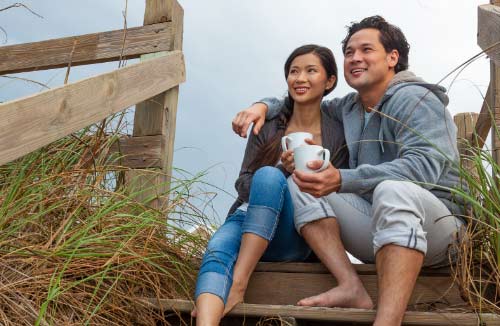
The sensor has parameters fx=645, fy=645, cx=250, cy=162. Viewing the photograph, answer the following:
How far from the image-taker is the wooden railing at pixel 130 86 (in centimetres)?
225

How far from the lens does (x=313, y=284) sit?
2418mm

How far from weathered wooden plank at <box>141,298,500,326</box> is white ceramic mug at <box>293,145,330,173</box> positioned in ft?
1.47

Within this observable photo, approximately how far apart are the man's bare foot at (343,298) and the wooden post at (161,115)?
1.18m

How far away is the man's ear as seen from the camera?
2578mm

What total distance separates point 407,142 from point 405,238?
0.44m

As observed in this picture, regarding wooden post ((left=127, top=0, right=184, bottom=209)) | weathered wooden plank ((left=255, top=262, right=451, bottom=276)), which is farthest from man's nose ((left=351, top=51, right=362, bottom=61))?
wooden post ((left=127, top=0, right=184, bottom=209))

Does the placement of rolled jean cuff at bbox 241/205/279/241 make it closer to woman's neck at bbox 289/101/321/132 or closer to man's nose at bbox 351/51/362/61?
woman's neck at bbox 289/101/321/132

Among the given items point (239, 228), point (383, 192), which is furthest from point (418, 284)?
point (239, 228)

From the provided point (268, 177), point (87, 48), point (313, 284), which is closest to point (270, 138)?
point (268, 177)

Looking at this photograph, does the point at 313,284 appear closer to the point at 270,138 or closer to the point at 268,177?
the point at 268,177

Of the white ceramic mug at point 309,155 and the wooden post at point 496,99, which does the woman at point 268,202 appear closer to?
the white ceramic mug at point 309,155

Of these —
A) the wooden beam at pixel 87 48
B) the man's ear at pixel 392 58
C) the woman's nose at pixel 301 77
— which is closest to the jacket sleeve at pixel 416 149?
the man's ear at pixel 392 58

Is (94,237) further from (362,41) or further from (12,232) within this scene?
(362,41)

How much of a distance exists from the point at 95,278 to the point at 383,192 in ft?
3.12
